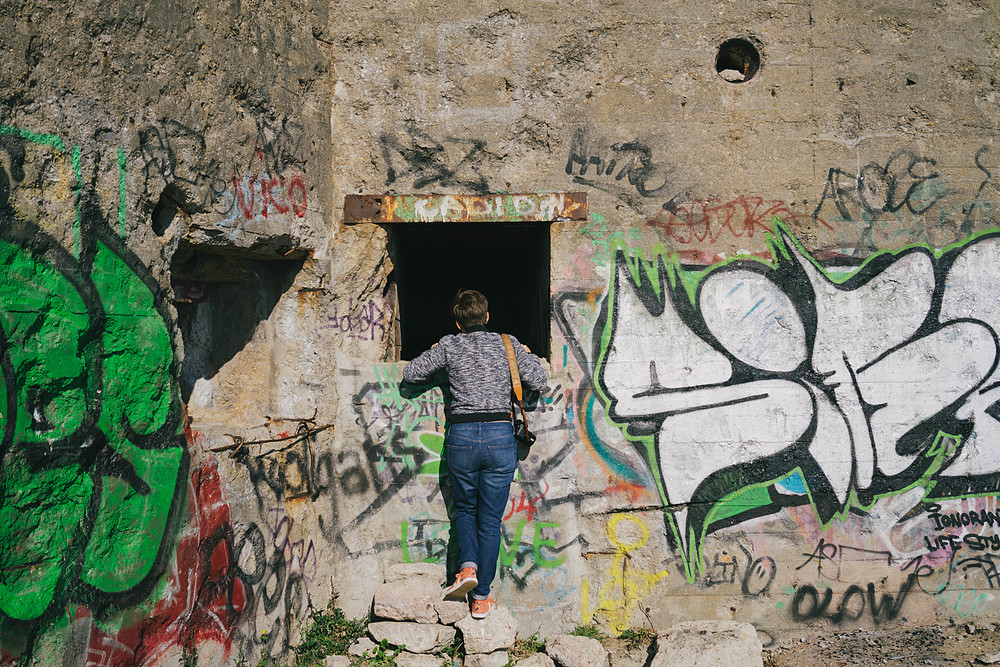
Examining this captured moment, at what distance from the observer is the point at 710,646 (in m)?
3.45

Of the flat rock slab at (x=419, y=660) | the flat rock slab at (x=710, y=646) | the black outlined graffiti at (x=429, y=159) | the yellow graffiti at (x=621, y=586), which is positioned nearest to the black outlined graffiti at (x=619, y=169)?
the black outlined graffiti at (x=429, y=159)

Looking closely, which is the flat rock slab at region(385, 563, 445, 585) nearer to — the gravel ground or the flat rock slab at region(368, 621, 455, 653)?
the flat rock slab at region(368, 621, 455, 653)

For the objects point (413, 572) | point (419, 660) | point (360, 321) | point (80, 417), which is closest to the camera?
point (80, 417)

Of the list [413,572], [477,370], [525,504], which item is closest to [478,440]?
[477,370]

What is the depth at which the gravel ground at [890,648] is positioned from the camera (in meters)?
3.80

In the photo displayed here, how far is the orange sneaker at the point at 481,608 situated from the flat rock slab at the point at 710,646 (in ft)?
2.91

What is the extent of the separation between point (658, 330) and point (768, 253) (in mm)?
772

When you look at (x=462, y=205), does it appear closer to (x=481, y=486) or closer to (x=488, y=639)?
Result: (x=481, y=486)

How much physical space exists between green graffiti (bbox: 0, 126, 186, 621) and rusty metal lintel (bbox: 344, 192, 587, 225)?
1447mm

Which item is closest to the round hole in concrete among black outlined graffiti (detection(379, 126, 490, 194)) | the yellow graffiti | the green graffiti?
black outlined graffiti (detection(379, 126, 490, 194))

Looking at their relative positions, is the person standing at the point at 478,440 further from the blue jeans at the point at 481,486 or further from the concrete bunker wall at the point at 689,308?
the concrete bunker wall at the point at 689,308

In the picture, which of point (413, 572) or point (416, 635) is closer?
point (416, 635)

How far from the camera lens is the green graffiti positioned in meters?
2.09

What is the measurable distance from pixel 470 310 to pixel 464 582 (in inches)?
56.5
